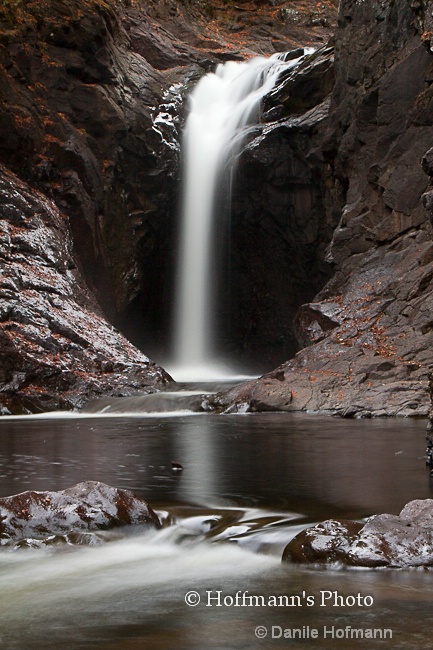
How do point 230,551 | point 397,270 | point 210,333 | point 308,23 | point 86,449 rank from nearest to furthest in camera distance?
point 230,551, point 86,449, point 397,270, point 210,333, point 308,23

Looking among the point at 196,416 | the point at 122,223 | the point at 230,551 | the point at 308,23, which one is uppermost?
the point at 308,23

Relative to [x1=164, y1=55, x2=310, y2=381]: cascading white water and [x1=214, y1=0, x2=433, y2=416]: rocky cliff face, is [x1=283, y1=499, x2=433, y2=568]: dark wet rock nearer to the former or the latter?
[x1=214, y1=0, x2=433, y2=416]: rocky cliff face

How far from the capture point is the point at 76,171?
24.5 m

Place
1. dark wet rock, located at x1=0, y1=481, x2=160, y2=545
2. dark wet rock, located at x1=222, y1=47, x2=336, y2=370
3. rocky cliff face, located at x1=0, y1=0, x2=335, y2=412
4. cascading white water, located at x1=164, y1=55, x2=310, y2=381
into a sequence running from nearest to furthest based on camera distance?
dark wet rock, located at x1=0, y1=481, x2=160, y2=545 → rocky cliff face, located at x1=0, y1=0, x2=335, y2=412 → dark wet rock, located at x1=222, y1=47, x2=336, y2=370 → cascading white water, located at x1=164, y1=55, x2=310, y2=381

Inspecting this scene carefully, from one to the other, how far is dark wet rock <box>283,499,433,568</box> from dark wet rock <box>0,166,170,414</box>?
14.3 meters

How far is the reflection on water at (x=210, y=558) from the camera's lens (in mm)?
3172

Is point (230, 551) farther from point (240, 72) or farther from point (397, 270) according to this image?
point (240, 72)

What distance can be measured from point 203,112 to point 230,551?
26475mm

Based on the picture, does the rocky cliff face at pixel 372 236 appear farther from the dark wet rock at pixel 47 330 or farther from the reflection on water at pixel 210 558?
the reflection on water at pixel 210 558

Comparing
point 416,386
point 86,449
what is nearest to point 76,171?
point 416,386

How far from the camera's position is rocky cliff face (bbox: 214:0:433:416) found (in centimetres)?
1573

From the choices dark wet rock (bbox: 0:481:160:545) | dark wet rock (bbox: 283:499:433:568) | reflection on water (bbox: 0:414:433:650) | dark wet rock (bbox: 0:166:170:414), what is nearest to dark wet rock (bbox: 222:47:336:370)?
dark wet rock (bbox: 0:166:170:414)

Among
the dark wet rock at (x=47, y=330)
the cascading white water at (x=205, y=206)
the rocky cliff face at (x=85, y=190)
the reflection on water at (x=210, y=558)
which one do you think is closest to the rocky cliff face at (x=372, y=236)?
the cascading white water at (x=205, y=206)

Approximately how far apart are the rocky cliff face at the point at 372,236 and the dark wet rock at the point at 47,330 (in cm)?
382
